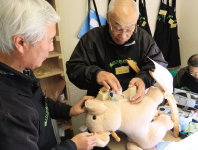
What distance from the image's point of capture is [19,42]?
0.57 m

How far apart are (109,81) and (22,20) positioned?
22.2 inches

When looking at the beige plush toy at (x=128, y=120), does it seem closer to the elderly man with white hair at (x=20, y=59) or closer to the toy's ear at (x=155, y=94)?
the toy's ear at (x=155, y=94)

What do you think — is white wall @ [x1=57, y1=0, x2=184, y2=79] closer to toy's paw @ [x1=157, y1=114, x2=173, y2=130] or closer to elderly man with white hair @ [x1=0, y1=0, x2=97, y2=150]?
elderly man with white hair @ [x1=0, y1=0, x2=97, y2=150]

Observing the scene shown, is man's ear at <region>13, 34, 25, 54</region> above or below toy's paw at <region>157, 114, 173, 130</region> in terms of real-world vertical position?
above

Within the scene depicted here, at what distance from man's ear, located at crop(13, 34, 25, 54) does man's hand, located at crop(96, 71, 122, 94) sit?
0.50m

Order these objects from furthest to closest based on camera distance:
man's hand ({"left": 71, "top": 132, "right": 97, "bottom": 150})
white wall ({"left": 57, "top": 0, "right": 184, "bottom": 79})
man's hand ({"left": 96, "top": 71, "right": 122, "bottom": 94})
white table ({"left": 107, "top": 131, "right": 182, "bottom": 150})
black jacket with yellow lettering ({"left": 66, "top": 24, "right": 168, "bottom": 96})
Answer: white wall ({"left": 57, "top": 0, "right": 184, "bottom": 79}) → black jacket with yellow lettering ({"left": 66, "top": 24, "right": 168, "bottom": 96}) → white table ({"left": 107, "top": 131, "right": 182, "bottom": 150}) → man's hand ({"left": 96, "top": 71, "right": 122, "bottom": 94}) → man's hand ({"left": 71, "top": 132, "right": 97, "bottom": 150})

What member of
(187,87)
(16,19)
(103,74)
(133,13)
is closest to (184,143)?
(103,74)

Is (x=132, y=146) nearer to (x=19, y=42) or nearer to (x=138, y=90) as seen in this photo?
(x=138, y=90)

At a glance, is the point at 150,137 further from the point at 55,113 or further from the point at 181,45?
the point at 181,45

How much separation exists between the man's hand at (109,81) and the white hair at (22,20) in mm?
461

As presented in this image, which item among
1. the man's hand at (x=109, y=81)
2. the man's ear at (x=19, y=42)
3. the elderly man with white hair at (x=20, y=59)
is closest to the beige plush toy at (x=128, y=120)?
the man's hand at (x=109, y=81)

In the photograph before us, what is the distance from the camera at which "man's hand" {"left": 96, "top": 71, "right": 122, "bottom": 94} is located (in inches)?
34.8

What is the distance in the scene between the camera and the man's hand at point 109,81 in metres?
0.88

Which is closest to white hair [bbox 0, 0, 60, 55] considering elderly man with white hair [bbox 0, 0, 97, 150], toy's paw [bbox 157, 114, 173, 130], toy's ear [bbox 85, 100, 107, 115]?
elderly man with white hair [bbox 0, 0, 97, 150]
